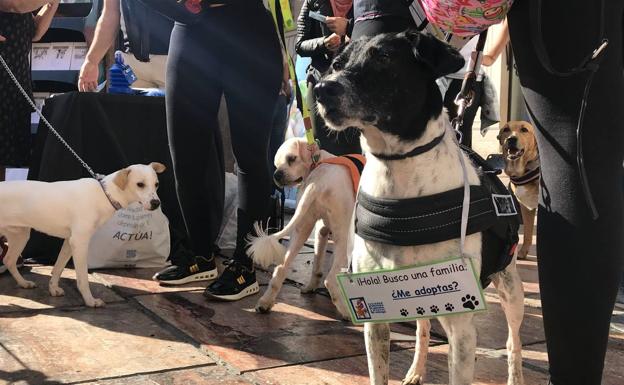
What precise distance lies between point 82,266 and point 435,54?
244 centimetres

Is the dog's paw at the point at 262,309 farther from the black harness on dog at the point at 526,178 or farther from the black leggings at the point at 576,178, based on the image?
the black harness on dog at the point at 526,178

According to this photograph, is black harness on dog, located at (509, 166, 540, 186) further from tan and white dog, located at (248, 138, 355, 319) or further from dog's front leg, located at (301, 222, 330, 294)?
tan and white dog, located at (248, 138, 355, 319)

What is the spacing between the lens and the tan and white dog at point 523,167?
5.46m

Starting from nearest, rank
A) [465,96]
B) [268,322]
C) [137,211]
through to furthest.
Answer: [465,96] → [268,322] → [137,211]

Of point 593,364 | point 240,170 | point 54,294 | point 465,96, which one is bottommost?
point 54,294

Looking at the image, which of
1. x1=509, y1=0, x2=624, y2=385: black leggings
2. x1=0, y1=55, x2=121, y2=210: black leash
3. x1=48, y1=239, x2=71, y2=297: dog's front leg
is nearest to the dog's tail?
x1=0, y1=55, x2=121, y2=210: black leash

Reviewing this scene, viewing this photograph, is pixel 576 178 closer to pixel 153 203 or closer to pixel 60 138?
pixel 153 203

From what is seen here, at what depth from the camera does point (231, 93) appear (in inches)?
138

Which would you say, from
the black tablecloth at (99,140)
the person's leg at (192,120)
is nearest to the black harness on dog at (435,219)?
the person's leg at (192,120)

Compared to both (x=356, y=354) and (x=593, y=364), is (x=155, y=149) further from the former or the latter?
(x=593, y=364)

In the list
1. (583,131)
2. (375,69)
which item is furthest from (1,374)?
(583,131)

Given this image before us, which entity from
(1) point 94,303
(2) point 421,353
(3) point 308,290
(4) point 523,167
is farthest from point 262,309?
(4) point 523,167

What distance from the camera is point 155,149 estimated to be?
15.8 feet

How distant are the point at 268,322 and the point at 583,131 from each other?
6.55 ft
